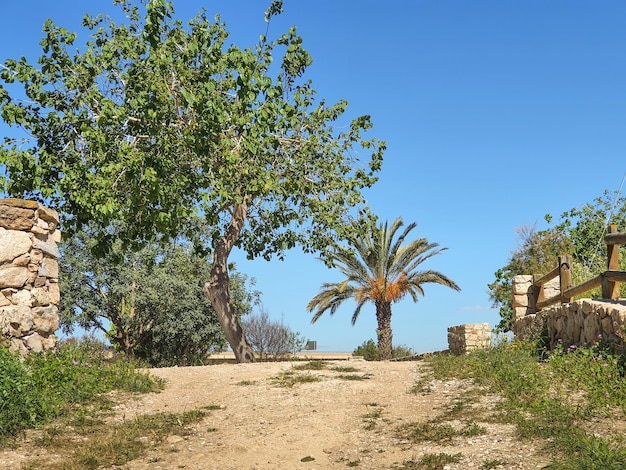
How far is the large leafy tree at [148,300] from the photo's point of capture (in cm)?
2672

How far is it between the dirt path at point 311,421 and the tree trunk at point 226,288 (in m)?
5.76

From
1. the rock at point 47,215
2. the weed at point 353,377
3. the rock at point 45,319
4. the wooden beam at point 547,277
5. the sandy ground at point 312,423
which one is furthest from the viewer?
the wooden beam at point 547,277

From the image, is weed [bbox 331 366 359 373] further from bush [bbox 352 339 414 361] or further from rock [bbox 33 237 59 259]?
bush [bbox 352 339 414 361]

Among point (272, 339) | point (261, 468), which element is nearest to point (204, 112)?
point (261, 468)

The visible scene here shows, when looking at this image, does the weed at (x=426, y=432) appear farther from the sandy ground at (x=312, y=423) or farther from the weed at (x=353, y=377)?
the weed at (x=353, y=377)

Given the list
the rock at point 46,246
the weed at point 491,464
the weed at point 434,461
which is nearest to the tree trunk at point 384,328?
the rock at point 46,246

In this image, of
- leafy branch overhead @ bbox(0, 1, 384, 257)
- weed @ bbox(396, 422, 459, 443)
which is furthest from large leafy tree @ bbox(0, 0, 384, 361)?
weed @ bbox(396, 422, 459, 443)

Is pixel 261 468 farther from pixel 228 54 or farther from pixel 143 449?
pixel 228 54

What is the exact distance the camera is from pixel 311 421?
9.84 meters

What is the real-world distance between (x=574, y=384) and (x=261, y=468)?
5.33m

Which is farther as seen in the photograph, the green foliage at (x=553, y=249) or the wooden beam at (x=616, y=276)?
the green foliage at (x=553, y=249)

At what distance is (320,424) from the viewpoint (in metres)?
9.66

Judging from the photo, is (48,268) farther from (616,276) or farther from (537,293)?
(537,293)

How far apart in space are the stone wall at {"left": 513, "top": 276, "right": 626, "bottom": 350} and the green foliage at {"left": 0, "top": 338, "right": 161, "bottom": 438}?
26.5ft
